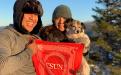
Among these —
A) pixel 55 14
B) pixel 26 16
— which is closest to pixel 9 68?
pixel 26 16

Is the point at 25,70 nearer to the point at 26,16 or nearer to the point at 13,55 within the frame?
the point at 13,55

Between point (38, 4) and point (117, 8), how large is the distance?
29852 millimetres

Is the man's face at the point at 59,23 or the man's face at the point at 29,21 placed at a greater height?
the man's face at the point at 29,21

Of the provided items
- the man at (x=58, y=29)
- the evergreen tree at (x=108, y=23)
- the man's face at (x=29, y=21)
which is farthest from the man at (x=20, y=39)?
the evergreen tree at (x=108, y=23)

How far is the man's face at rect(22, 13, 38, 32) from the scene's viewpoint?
10.5 feet

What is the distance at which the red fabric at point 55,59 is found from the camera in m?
3.41

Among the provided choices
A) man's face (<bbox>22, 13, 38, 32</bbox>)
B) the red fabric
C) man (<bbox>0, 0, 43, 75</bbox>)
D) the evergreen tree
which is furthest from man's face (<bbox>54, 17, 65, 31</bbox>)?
the evergreen tree

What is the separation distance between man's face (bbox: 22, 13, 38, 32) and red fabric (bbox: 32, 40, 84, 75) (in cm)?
18

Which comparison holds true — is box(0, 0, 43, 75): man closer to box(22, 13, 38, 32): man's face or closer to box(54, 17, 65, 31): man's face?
box(22, 13, 38, 32): man's face

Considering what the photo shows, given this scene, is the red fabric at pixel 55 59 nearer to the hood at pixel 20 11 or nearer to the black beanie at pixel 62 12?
the hood at pixel 20 11

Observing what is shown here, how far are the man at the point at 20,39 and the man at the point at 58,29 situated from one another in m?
0.56

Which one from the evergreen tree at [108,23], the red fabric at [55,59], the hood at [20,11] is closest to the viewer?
the hood at [20,11]

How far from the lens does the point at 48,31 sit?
13.2 feet

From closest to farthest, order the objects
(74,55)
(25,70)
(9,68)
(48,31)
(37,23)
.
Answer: (9,68) < (25,70) < (37,23) < (74,55) < (48,31)
